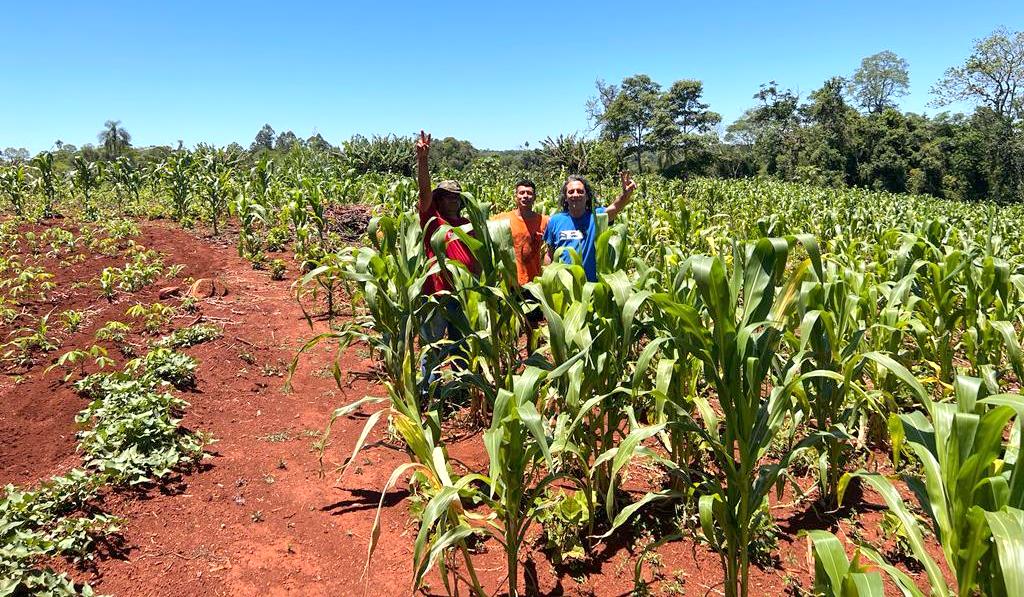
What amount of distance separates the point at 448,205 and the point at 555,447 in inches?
72.9

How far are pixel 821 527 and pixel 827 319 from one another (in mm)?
1012

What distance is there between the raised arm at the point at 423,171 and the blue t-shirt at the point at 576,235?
2.47 feet

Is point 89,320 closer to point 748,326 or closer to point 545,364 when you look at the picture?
point 545,364

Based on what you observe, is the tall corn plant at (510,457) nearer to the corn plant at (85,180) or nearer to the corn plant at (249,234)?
the corn plant at (249,234)

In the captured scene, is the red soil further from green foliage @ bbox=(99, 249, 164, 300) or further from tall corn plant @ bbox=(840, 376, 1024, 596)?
green foliage @ bbox=(99, 249, 164, 300)

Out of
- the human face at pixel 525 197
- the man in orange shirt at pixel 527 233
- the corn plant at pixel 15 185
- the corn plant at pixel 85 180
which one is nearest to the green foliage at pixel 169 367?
the man in orange shirt at pixel 527 233

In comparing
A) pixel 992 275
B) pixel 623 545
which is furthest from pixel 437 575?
pixel 992 275

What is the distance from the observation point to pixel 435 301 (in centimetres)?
261

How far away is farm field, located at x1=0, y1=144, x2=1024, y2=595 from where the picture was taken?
64.7 inches

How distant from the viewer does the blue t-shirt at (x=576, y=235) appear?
3.28 m

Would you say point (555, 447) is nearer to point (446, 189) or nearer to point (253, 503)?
point (253, 503)

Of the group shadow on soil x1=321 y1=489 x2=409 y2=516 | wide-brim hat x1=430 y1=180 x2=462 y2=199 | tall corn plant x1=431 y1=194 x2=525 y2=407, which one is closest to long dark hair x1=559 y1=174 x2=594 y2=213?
wide-brim hat x1=430 y1=180 x2=462 y2=199

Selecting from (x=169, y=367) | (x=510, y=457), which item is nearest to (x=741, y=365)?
(x=510, y=457)

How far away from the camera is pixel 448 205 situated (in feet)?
10.9
